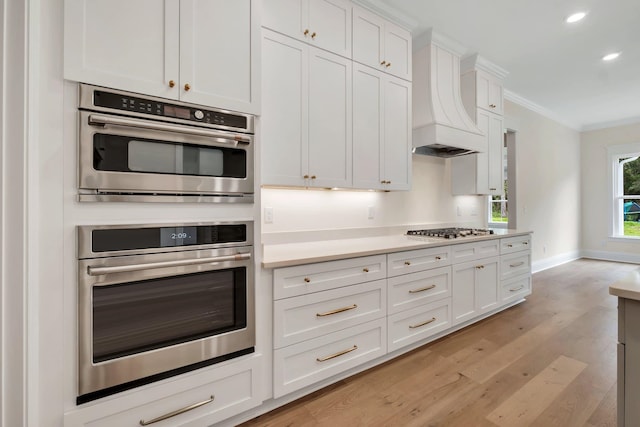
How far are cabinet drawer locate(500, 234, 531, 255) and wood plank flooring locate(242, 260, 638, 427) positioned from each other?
75cm

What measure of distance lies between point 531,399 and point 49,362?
8.30ft

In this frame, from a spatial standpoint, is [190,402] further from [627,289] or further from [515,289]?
[515,289]

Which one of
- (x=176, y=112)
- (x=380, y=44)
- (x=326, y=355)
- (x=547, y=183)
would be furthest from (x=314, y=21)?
(x=547, y=183)

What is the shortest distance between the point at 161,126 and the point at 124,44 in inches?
14.1

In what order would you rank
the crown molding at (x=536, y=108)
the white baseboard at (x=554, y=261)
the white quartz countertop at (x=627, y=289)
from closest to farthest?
the white quartz countertop at (x=627, y=289), the crown molding at (x=536, y=108), the white baseboard at (x=554, y=261)

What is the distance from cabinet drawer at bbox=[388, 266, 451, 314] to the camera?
2.18m

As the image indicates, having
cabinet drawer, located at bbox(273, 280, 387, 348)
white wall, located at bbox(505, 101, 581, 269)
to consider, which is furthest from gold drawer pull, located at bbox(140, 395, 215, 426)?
white wall, located at bbox(505, 101, 581, 269)

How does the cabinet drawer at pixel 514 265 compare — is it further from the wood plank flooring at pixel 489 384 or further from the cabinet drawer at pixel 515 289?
the wood plank flooring at pixel 489 384

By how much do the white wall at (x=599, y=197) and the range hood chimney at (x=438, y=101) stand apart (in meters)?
5.09

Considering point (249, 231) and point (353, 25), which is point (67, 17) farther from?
point (353, 25)

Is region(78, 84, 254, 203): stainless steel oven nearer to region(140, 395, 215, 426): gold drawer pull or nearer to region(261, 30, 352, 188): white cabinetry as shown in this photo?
region(261, 30, 352, 188): white cabinetry

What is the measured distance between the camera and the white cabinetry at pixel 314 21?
6.34ft

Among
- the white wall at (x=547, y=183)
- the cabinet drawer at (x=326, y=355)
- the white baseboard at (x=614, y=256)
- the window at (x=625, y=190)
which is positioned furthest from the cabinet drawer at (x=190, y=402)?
the window at (x=625, y=190)

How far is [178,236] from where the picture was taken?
1.37m
